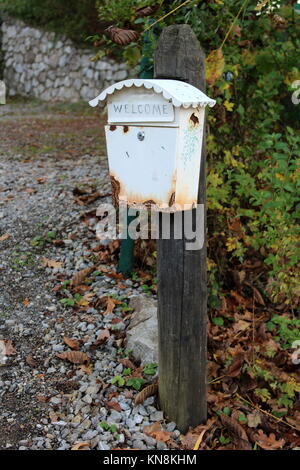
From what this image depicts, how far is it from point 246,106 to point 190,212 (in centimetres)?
166

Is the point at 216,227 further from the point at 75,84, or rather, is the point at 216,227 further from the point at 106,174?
the point at 75,84

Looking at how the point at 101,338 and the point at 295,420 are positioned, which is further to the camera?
the point at 101,338

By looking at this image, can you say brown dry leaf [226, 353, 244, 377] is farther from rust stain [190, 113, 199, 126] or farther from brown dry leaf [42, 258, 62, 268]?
rust stain [190, 113, 199, 126]

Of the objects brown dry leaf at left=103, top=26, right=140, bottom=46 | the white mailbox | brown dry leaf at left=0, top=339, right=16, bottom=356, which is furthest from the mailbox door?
brown dry leaf at left=0, top=339, right=16, bottom=356

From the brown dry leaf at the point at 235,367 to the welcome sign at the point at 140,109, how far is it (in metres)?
1.64

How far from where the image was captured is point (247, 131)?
3732 mm

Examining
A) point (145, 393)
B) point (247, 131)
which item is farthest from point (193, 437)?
point (247, 131)

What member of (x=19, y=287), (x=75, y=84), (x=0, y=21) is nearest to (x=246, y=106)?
(x=19, y=287)

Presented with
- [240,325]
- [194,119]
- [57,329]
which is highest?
[194,119]

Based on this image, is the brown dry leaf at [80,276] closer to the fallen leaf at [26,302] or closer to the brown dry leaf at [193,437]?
the fallen leaf at [26,302]

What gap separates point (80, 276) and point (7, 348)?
0.81 metres

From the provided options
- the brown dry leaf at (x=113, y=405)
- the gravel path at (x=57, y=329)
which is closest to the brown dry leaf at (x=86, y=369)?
the gravel path at (x=57, y=329)

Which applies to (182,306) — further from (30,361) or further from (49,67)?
(49,67)

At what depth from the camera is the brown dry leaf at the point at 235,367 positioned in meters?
3.07
